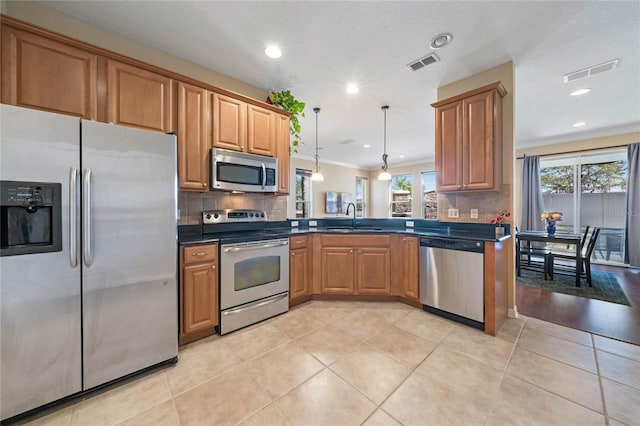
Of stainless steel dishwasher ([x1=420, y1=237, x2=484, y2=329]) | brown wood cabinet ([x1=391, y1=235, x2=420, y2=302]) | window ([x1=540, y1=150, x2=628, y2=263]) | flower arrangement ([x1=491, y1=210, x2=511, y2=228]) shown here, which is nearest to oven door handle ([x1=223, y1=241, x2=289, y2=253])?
brown wood cabinet ([x1=391, y1=235, x2=420, y2=302])

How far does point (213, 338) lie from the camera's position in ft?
7.27

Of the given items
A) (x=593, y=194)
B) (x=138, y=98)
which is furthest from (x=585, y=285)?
(x=138, y=98)

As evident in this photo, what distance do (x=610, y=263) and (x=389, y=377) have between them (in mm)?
6298

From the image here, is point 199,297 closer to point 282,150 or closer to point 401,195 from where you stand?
point 282,150

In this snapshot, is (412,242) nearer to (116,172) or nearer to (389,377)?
(389,377)

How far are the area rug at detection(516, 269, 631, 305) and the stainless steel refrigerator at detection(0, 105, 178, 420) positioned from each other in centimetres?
487

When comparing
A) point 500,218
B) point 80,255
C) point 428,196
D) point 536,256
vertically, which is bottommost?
point 536,256

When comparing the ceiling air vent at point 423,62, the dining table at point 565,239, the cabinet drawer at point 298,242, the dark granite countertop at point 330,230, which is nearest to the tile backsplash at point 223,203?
the dark granite countertop at point 330,230

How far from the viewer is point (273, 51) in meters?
2.37

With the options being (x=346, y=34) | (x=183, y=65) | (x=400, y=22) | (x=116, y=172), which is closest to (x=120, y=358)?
(x=116, y=172)

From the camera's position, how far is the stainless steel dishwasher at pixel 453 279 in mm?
2312

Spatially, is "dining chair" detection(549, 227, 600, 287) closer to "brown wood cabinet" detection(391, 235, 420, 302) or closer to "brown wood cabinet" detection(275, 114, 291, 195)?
"brown wood cabinet" detection(391, 235, 420, 302)

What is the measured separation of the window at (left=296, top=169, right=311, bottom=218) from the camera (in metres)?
7.04

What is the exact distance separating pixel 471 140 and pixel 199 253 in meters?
3.04
